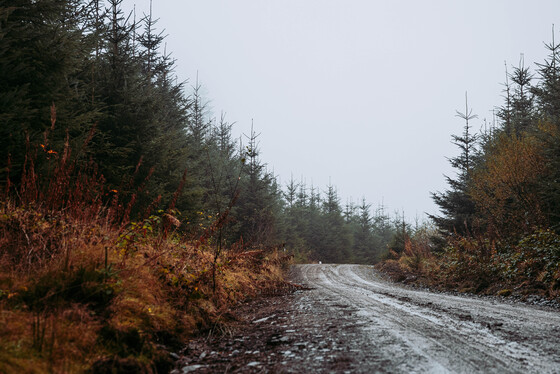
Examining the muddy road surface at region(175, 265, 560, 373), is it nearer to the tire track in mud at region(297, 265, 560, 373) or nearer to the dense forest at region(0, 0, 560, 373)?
the tire track in mud at region(297, 265, 560, 373)

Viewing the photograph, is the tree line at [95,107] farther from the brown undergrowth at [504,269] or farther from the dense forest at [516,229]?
the dense forest at [516,229]

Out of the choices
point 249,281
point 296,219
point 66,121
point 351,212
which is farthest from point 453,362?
point 351,212

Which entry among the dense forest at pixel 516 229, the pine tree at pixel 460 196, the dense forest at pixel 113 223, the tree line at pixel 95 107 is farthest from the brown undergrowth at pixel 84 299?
the pine tree at pixel 460 196

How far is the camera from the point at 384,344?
322 cm

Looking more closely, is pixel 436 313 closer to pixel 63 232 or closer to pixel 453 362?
pixel 453 362

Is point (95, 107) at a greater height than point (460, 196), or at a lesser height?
greater

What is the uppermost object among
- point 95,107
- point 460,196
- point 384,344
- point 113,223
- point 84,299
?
point 95,107

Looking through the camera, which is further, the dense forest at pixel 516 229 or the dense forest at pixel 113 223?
the dense forest at pixel 516 229

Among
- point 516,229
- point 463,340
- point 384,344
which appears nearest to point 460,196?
point 516,229

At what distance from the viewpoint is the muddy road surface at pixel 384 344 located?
263 cm

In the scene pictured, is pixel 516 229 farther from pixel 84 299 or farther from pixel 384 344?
pixel 84 299

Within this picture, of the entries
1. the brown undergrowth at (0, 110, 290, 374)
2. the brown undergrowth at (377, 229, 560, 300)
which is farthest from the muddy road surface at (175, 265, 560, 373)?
the brown undergrowth at (377, 229, 560, 300)

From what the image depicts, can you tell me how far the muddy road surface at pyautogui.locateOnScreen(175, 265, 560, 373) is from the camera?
2631mm

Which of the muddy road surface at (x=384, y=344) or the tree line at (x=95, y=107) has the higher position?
the tree line at (x=95, y=107)
